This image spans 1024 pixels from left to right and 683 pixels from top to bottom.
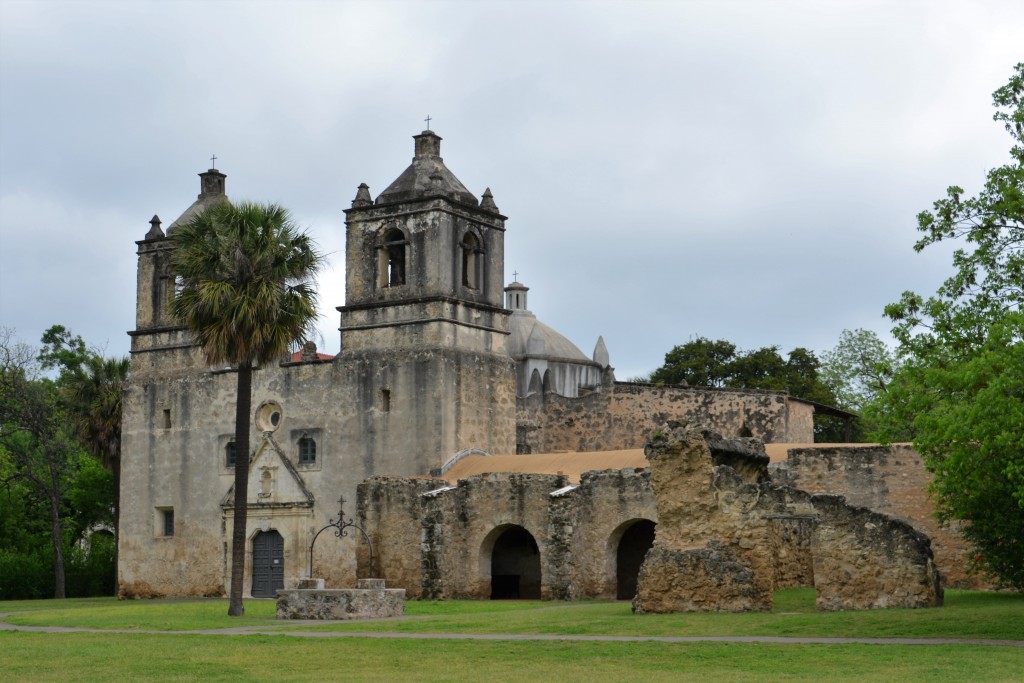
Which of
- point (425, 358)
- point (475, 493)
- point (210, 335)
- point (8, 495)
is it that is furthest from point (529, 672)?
point (8, 495)

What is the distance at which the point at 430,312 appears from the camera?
40.1 m

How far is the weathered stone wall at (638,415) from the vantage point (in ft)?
141

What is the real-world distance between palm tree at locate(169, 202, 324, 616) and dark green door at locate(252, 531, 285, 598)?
33.1 ft

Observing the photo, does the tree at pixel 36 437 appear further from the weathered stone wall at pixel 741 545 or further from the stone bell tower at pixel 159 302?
the weathered stone wall at pixel 741 545

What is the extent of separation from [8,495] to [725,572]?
35516 millimetres

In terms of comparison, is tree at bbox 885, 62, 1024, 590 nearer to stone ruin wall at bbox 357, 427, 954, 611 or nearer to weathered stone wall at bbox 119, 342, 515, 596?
stone ruin wall at bbox 357, 427, 954, 611

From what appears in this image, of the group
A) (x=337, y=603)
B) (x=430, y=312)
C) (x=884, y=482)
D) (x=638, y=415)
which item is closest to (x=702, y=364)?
(x=638, y=415)

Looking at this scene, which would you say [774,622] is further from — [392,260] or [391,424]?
[392,260]

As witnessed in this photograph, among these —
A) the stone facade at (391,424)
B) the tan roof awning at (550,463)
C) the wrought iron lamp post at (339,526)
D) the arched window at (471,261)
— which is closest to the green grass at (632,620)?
the stone facade at (391,424)

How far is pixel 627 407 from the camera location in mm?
45375

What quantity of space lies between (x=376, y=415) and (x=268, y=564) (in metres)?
5.31

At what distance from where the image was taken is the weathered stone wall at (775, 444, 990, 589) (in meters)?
31.0

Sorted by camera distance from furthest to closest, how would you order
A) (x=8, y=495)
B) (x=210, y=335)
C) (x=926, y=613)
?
(x=8, y=495) → (x=210, y=335) → (x=926, y=613)

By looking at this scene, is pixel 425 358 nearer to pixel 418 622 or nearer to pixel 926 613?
pixel 418 622
